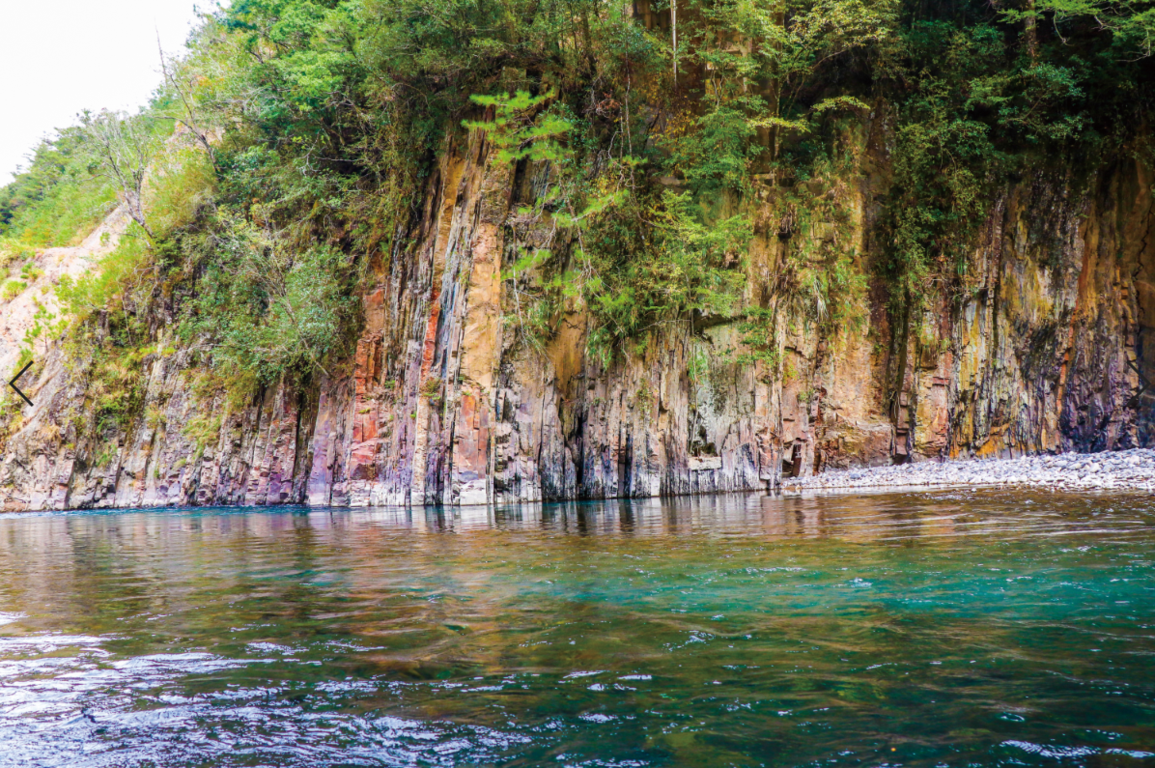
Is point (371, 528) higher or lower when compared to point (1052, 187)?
lower

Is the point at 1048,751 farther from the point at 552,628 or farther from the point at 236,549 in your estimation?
the point at 236,549

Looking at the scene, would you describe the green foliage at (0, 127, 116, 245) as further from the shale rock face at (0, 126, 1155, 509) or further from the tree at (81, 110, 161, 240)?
the shale rock face at (0, 126, 1155, 509)

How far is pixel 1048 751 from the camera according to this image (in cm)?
255

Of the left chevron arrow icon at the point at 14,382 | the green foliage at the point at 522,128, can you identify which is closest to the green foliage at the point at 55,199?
the left chevron arrow icon at the point at 14,382

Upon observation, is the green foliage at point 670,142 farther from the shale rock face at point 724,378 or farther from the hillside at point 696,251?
the shale rock face at point 724,378

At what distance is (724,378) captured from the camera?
19516 mm

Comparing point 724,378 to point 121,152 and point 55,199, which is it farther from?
point 55,199

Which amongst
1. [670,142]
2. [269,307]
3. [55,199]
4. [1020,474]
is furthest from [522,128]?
[55,199]

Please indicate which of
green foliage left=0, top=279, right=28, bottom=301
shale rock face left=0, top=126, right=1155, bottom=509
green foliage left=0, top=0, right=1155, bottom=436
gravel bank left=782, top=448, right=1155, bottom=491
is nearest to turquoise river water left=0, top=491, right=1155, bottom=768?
gravel bank left=782, top=448, right=1155, bottom=491

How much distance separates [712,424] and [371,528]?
9.79m

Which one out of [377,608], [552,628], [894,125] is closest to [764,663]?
[552,628]

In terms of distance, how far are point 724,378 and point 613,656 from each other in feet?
52.8

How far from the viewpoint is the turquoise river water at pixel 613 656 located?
278cm

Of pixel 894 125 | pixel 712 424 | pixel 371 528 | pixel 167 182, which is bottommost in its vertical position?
pixel 371 528
